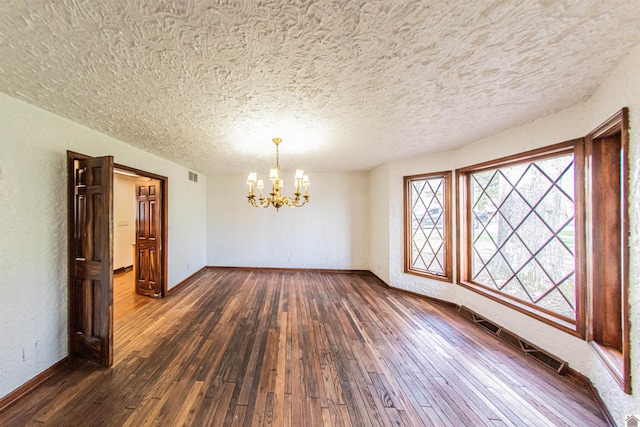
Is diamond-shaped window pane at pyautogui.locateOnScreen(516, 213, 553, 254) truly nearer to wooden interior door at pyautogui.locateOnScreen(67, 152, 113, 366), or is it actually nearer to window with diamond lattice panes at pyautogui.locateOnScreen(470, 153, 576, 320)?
window with diamond lattice panes at pyautogui.locateOnScreen(470, 153, 576, 320)

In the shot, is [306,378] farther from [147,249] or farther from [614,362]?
[147,249]

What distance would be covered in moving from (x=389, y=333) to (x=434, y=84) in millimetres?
2473

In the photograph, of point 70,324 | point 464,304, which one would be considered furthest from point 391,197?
point 70,324

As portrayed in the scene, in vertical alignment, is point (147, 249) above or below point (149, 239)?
below

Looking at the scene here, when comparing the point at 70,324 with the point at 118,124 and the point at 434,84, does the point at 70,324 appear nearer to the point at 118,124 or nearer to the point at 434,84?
the point at 118,124

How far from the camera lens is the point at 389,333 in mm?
2314

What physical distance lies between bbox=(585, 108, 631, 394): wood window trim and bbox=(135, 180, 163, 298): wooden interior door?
497 cm

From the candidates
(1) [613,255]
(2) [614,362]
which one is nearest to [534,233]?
(1) [613,255]

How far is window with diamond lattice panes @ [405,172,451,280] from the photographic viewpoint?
3119 millimetres

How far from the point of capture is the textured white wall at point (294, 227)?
4.63 metres

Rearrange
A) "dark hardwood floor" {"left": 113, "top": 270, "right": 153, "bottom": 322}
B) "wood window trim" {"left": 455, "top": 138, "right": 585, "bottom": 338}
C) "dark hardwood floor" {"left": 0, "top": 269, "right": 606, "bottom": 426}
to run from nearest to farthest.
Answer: "dark hardwood floor" {"left": 0, "top": 269, "right": 606, "bottom": 426}
"wood window trim" {"left": 455, "top": 138, "right": 585, "bottom": 338}
"dark hardwood floor" {"left": 113, "top": 270, "right": 153, "bottom": 322}

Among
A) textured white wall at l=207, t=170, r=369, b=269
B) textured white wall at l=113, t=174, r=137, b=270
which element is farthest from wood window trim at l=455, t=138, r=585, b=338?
textured white wall at l=113, t=174, r=137, b=270

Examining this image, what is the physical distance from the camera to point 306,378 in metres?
1.67

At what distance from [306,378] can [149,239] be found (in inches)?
133
